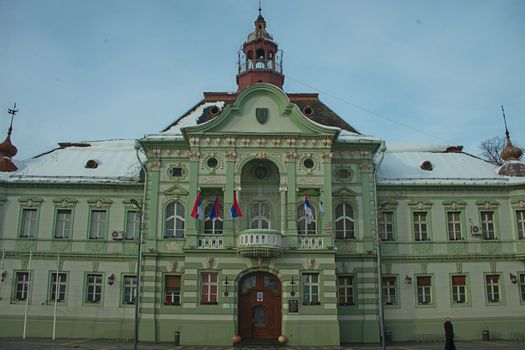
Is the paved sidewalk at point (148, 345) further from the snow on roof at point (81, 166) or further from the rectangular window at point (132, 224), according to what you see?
the snow on roof at point (81, 166)

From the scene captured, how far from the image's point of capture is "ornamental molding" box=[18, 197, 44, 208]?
3381cm

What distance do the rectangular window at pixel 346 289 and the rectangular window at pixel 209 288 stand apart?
282 inches

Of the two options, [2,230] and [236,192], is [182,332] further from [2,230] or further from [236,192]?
[2,230]

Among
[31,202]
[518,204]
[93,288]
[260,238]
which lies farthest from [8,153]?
[518,204]

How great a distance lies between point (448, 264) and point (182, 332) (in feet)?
52.0

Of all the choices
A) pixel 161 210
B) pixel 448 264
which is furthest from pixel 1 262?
pixel 448 264

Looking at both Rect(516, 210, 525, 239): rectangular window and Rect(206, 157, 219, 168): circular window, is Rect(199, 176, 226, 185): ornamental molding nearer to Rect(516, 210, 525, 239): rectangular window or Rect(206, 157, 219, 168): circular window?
Rect(206, 157, 219, 168): circular window

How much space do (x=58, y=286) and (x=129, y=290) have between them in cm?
410

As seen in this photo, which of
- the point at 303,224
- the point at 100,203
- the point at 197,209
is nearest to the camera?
the point at 197,209

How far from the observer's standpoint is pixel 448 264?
33.2m

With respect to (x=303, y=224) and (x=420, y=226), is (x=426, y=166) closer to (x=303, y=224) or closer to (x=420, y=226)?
(x=420, y=226)

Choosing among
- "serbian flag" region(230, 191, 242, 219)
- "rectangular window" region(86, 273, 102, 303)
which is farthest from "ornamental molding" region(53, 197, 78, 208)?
"serbian flag" region(230, 191, 242, 219)

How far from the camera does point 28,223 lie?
33.8 meters

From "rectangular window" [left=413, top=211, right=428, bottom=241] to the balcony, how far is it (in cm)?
949
